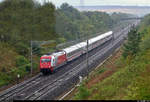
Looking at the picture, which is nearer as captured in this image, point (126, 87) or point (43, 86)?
point (126, 87)

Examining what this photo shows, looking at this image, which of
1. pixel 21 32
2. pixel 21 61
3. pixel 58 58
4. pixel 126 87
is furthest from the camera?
pixel 21 32

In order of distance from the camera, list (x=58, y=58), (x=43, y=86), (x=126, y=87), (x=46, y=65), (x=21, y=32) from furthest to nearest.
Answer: (x=21, y=32) < (x=58, y=58) < (x=46, y=65) < (x=43, y=86) < (x=126, y=87)

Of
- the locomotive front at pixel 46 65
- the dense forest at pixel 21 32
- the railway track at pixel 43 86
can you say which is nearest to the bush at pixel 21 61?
the dense forest at pixel 21 32

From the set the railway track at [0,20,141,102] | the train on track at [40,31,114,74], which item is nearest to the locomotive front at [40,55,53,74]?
the train on track at [40,31,114,74]

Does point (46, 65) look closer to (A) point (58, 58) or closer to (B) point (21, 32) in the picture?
(A) point (58, 58)

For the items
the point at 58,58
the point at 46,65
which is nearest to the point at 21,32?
the point at 58,58

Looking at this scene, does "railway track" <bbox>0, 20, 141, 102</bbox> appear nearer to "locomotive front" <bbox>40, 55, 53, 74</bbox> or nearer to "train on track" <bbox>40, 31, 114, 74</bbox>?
"locomotive front" <bbox>40, 55, 53, 74</bbox>

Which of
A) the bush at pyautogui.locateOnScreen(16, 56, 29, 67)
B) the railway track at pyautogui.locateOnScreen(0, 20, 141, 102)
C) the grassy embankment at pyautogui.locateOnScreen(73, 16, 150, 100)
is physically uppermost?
the grassy embankment at pyautogui.locateOnScreen(73, 16, 150, 100)

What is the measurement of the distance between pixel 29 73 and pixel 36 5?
20.0 metres

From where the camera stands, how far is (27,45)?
4081 centimetres

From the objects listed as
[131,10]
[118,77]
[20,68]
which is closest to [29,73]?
[20,68]

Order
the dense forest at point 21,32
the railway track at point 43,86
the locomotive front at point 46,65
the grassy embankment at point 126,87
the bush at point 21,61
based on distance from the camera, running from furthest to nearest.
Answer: the bush at point 21,61
the dense forest at point 21,32
the locomotive front at point 46,65
the railway track at point 43,86
the grassy embankment at point 126,87

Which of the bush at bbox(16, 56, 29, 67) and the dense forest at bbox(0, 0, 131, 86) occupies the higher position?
the dense forest at bbox(0, 0, 131, 86)

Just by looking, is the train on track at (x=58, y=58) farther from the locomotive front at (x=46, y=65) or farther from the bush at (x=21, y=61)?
the bush at (x=21, y=61)
